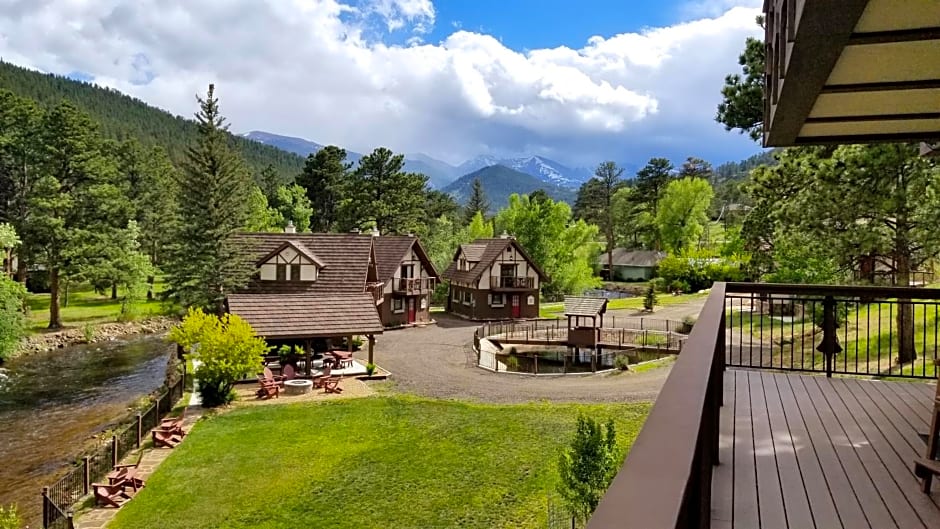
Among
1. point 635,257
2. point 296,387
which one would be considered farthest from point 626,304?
point 296,387

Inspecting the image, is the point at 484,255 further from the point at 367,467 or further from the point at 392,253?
the point at 367,467

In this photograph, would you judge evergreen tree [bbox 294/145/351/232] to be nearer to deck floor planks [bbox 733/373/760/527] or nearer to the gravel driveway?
the gravel driveway

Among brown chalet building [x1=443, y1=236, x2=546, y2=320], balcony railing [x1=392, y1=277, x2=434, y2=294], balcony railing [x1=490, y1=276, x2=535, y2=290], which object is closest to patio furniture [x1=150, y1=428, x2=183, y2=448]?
balcony railing [x1=392, y1=277, x2=434, y2=294]

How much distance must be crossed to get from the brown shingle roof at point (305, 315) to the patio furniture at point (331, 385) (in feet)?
7.32

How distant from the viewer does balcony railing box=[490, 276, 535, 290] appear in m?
35.8

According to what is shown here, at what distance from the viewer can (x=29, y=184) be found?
37.3 meters

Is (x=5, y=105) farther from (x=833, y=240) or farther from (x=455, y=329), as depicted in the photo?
(x=833, y=240)

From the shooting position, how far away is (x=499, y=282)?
35875 mm

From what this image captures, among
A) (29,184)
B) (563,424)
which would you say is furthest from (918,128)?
(29,184)

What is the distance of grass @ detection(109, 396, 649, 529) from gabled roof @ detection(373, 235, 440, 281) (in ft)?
53.2

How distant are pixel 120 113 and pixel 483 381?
102409mm

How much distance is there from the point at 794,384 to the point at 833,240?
30.7ft

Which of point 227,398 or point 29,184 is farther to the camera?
point 29,184

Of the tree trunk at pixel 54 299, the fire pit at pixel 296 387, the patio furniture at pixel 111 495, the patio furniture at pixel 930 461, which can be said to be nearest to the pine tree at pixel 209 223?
the tree trunk at pixel 54 299
